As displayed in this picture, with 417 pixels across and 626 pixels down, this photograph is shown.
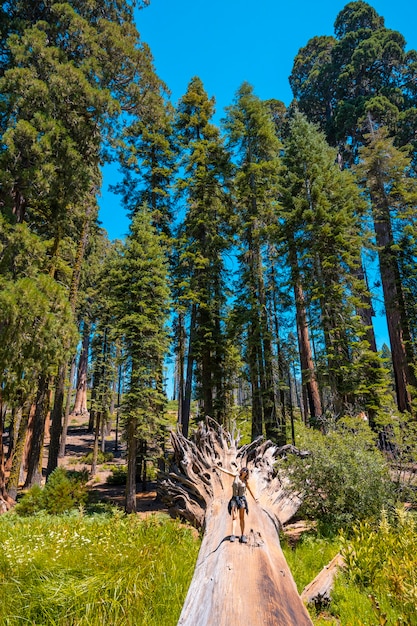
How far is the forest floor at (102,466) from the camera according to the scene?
12.6 metres

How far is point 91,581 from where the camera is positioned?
12.2 ft

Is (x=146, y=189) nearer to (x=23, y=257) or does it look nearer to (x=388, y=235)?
(x=23, y=257)

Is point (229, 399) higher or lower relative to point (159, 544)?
higher

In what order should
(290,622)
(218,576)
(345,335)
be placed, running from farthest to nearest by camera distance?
(345,335)
(218,576)
(290,622)

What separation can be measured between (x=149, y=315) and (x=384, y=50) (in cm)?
2556

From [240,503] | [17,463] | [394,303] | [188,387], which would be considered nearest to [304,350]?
[394,303]


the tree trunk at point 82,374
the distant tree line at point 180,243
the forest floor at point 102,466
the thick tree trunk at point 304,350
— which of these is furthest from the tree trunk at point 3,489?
the tree trunk at point 82,374

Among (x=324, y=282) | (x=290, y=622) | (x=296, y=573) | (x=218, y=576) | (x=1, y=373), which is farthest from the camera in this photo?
(x=324, y=282)

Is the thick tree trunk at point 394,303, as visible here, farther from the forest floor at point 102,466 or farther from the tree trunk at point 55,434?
the tree trunk at point 55,434

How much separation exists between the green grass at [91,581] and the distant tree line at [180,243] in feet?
18.8

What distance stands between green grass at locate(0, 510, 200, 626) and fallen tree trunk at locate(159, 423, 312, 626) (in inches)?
18.9

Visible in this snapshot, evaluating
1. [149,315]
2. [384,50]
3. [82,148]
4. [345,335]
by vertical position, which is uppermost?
[384,50]


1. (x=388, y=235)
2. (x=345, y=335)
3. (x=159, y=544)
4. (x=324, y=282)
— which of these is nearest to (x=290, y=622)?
(x=159, y=544)

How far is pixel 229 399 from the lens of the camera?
1647 centimetres
